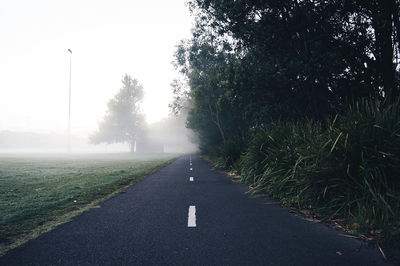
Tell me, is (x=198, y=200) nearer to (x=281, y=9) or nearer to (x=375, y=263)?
(x=375, y=263)

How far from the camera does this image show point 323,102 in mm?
13117

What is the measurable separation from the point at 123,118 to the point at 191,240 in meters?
63.7

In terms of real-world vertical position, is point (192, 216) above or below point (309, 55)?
below

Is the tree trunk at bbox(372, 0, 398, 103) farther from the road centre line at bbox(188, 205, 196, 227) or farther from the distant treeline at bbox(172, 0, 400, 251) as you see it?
the road centre line at bbox(188, 205, 196, 227)

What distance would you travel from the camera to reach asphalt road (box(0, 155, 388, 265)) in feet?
9.77

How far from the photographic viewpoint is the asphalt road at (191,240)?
9.77 feet

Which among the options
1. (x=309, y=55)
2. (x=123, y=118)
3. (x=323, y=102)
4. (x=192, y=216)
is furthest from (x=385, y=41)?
(x=123, y=118)

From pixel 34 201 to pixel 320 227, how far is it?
645 cm

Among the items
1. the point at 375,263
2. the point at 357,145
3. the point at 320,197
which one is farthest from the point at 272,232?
the point at 357,145

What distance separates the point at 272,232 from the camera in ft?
13.1

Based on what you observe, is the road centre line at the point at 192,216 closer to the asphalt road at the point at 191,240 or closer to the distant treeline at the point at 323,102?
the asphalt road at the point at 191,240

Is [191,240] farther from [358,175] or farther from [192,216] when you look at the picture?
[358,175]

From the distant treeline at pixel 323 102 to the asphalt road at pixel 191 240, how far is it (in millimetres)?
893

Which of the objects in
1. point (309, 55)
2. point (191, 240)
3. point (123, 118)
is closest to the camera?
point (191, 240)
